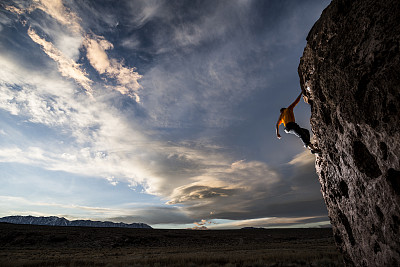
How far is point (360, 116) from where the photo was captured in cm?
309

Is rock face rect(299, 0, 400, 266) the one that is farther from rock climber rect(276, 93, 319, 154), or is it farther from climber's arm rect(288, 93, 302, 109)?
rock climber rect(276, 93, 319, 154)

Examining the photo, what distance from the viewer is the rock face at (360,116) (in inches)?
103

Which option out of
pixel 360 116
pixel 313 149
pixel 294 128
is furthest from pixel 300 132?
pixel 360 116

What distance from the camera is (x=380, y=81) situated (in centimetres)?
268

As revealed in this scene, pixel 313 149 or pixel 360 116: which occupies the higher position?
pixel 313 149

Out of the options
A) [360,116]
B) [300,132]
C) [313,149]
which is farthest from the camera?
[300,132]

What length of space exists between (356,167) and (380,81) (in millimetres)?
1512

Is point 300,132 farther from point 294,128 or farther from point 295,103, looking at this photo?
point 295,103

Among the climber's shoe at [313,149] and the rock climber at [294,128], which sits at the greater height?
the rock climber at [294,128]

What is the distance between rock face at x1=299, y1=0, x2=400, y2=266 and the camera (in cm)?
262

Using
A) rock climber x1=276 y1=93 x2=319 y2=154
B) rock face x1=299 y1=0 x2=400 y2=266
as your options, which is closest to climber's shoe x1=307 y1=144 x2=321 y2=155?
rock climber x1=276 y1=93 x2=319 y2=154

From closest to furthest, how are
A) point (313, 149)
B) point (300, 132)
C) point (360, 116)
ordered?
1. point (360, 116)
2. point (313, 149)
3. point (300, 132)

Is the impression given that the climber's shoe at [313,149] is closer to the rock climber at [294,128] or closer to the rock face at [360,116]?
the rock climber at [294,128]

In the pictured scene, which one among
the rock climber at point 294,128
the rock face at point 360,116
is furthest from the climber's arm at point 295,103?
the rock face at point 360,116
